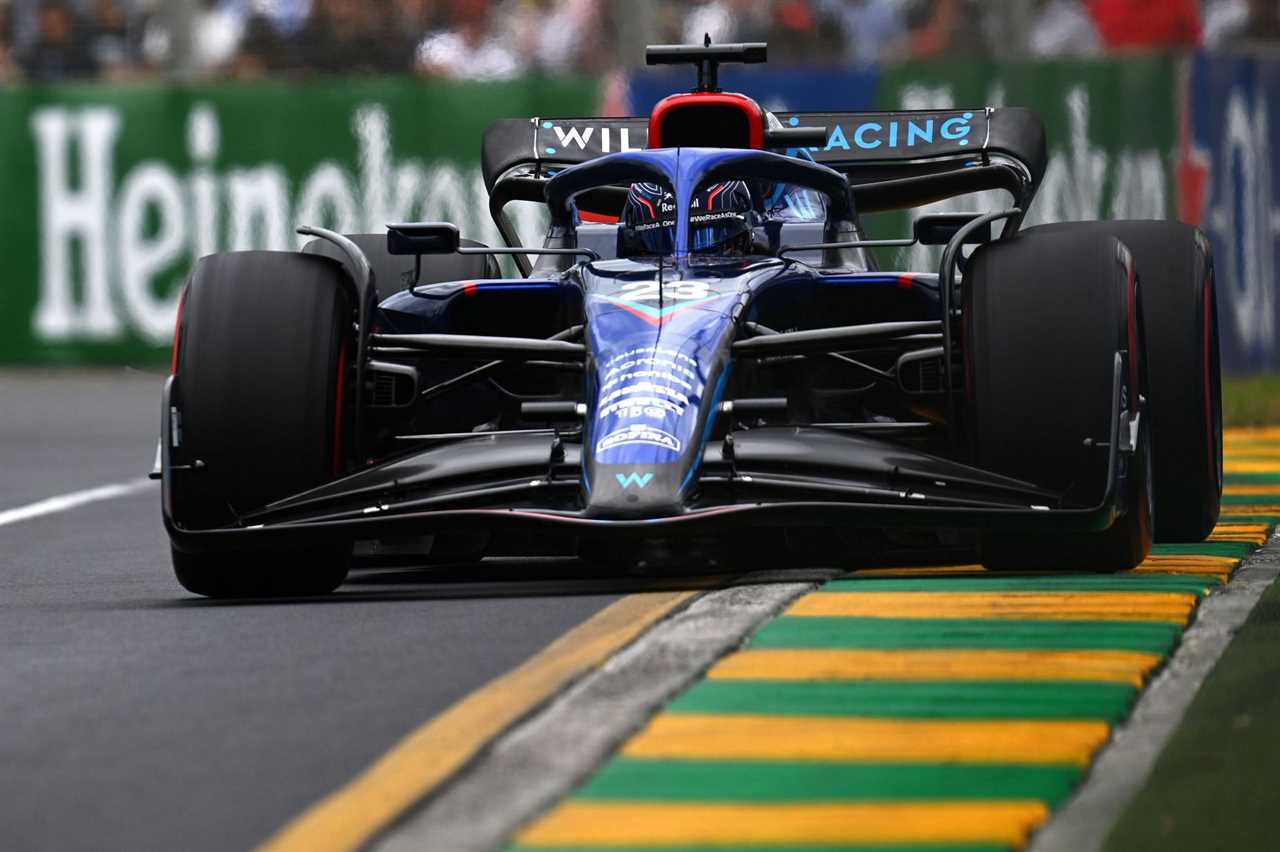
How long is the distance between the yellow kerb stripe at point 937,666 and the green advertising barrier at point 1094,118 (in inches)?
487

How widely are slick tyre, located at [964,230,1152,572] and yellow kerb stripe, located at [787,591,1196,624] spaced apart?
37 centimetres

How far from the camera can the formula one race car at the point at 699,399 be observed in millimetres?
7410

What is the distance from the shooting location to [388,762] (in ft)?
16.4

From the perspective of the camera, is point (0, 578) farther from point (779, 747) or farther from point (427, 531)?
point (779, 747)

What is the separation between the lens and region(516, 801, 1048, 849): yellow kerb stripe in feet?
14.1

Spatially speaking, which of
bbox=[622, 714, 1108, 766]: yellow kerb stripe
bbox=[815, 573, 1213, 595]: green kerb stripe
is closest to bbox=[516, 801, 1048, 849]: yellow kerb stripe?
bbox=[622, 714, 1108, 766]: yellow kerb stripe

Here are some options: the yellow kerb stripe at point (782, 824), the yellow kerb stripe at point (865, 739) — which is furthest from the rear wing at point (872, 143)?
the yellow kerb stripe at point (782, 824)

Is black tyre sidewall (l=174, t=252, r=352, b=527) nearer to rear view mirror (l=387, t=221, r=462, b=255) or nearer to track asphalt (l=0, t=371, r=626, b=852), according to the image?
track asphalt (l=0, t=371, r=626, b=852)

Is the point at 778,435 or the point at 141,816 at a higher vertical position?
the point at 778,435

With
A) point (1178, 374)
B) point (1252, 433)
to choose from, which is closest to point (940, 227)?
point (1178, 374)

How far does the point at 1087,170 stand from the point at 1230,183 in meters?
0.89

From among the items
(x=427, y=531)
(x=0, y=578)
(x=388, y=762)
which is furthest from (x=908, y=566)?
(x=388, y=762)

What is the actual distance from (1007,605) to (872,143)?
3443 mm

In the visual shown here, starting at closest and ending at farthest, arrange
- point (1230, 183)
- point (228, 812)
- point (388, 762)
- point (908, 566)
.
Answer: point (228, 812) < point (388, 762) < point (908, 566) < point (1230, 183)
